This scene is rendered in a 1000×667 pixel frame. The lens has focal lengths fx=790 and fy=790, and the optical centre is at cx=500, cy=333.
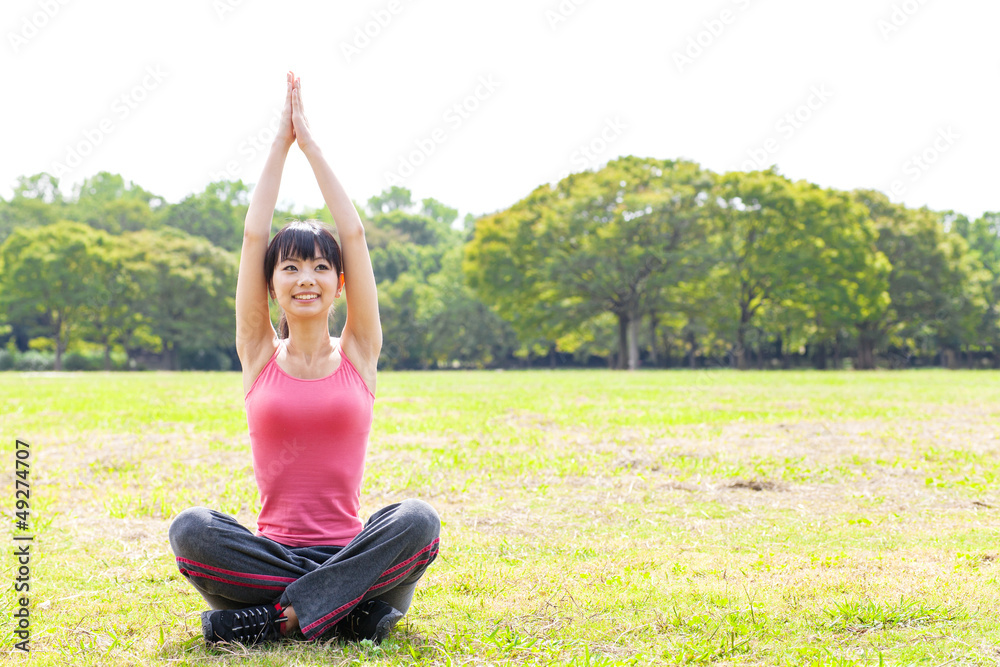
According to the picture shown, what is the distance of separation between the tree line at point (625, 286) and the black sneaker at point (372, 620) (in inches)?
1252

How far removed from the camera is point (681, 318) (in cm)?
4256

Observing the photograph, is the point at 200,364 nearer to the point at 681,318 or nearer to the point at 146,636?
the point at 681,318

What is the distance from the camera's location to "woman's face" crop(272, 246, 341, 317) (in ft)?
10.7

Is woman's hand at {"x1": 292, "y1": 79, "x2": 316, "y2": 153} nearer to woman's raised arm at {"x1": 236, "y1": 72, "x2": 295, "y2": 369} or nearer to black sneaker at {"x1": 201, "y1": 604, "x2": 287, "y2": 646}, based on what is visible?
woman's raised arm at {"x1": 236, "y1": 72, "x2": 295, "y2": 369}

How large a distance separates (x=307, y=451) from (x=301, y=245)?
0.85 meters

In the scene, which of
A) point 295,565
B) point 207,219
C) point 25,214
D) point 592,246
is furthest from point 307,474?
point 25,214

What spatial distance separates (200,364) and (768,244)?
35.3 metres

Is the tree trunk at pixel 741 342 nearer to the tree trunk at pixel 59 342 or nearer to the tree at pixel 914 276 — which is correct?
the tree at pixel 914 276

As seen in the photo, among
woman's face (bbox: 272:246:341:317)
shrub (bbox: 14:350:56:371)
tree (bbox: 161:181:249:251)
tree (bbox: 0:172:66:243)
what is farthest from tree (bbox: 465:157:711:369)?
tree (bbox: 0:172:66:243)

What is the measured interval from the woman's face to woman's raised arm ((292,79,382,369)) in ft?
0.37

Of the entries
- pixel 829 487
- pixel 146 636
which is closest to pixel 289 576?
pixel 146 636

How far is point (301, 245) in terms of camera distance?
3.29m

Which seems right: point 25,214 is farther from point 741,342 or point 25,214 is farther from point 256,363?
point 256,363

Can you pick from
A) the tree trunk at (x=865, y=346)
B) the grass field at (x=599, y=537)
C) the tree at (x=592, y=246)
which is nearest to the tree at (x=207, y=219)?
the tree at (x=592, y=246)
